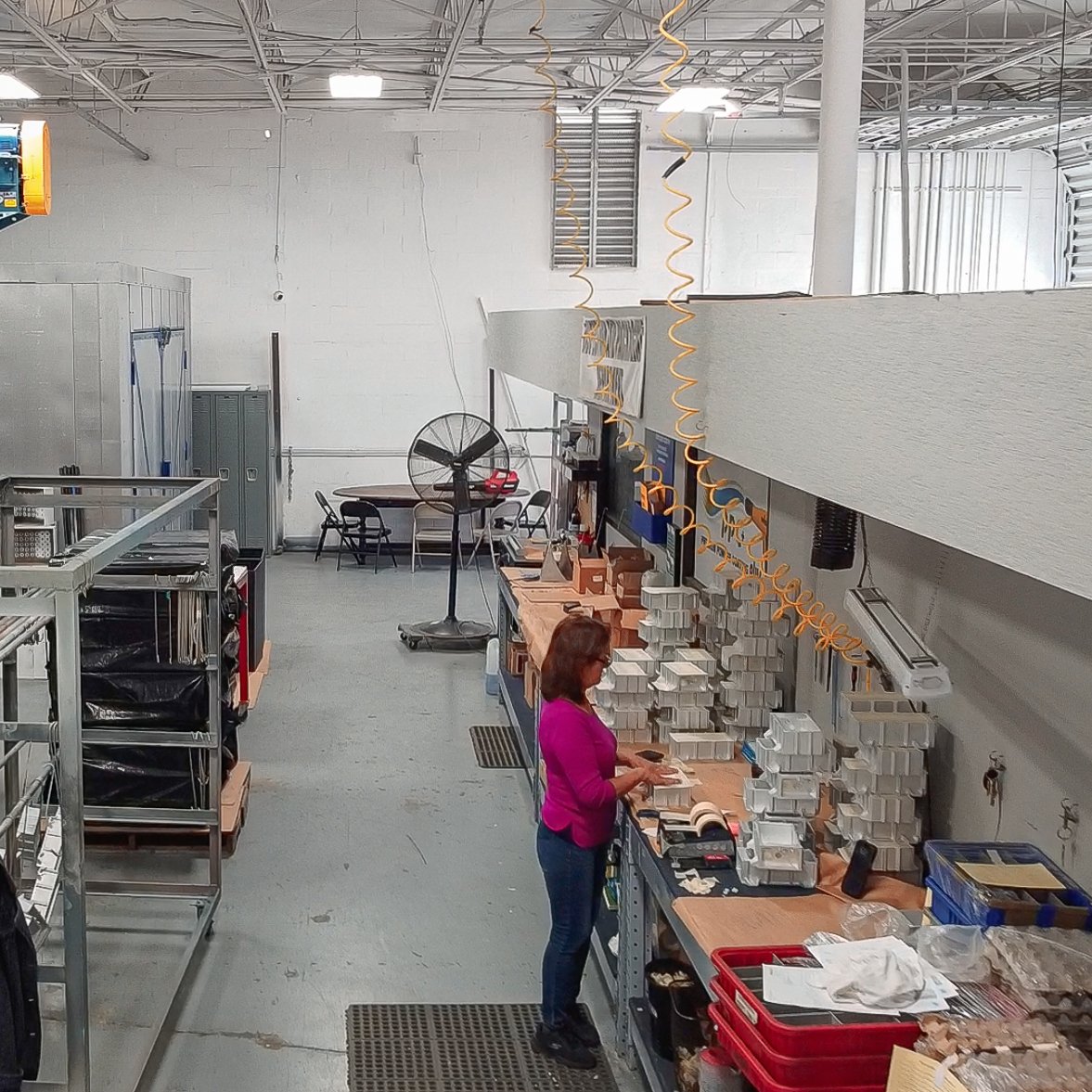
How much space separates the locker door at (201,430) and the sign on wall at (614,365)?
291 inches

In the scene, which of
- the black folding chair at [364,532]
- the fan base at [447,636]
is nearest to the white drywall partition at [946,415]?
the fan base at [447,636]

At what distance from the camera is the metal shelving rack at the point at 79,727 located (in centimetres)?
276

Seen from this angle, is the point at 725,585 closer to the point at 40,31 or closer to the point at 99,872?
the point at 99,872

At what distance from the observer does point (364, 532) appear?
11.9 meters

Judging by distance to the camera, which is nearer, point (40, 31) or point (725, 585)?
point (725, 585)

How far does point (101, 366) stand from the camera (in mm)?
7785

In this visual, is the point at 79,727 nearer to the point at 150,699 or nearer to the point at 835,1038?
the point at 835,1038

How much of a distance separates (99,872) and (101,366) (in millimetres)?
3725

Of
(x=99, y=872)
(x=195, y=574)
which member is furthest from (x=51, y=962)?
(x=195, y=574)

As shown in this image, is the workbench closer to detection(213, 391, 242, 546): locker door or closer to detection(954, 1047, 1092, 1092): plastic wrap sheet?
detection(954, 1047, 1092, 1092): plastic wrap sheet

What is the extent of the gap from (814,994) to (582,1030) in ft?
5.44

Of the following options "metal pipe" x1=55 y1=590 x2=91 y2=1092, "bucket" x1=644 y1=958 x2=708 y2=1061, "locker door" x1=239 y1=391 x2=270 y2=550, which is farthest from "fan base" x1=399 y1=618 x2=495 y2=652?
"metal pipe" x1=55 y1=590 x2=91 y2=1092

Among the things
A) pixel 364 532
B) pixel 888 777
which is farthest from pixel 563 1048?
pixel 364 532

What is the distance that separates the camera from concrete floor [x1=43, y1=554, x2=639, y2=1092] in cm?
401
